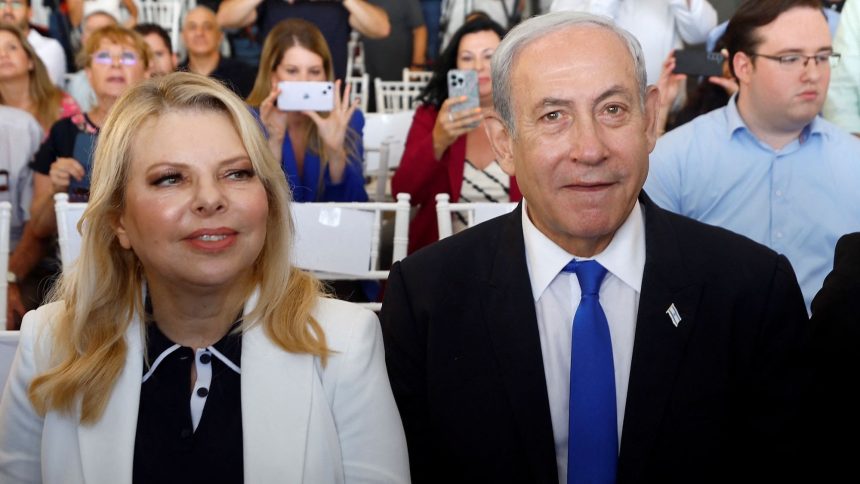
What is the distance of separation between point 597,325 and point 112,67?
3023 millimetres

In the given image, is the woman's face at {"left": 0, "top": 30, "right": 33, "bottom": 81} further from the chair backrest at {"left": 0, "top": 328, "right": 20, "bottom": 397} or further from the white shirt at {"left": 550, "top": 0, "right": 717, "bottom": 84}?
the chair backrest at {"left": 0, "top": 328, "right": 20, "bottom": 397}

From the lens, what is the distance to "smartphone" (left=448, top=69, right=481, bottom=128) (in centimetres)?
370

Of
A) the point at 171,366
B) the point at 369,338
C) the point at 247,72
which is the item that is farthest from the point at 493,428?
the point at 247,72

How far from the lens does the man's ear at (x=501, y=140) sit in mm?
1899

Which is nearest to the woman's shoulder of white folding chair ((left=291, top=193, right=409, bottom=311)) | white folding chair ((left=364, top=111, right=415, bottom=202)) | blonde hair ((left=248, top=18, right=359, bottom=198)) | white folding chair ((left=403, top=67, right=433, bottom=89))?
white folding chair ((left=291, top=193, right=409, bottom=311))

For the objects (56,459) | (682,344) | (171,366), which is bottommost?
(56,459)

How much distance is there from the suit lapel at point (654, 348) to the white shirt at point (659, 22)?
2875 mm

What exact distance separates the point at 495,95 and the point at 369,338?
0.50 metres

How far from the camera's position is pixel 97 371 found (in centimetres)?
176

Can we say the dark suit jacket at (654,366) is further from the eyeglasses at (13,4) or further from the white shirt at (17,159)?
the eyeglasses at (13,4)

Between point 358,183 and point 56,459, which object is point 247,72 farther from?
point 56,459

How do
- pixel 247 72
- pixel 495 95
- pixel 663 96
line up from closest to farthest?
pixel 495 95
pixel 663 96
pixel 247 72

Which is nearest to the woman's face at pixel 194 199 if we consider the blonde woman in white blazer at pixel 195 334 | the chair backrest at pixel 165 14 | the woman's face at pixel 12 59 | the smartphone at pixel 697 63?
Answer: the blonde woman in white blazer at pixel 195 334

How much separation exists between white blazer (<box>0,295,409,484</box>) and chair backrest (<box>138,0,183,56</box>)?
19.3 feet
